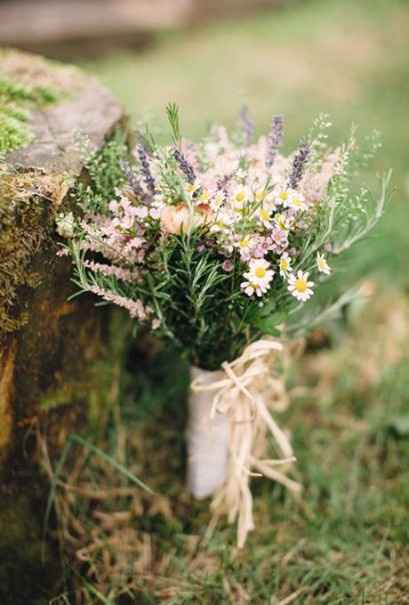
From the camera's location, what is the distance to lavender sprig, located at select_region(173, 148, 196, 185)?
1.37 meters

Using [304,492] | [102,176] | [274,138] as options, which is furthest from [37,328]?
[304,492]

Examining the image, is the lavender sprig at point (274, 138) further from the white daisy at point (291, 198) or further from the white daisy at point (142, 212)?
the white daisy at point (142, 212)

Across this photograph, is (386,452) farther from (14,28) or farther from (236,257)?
(14,28)

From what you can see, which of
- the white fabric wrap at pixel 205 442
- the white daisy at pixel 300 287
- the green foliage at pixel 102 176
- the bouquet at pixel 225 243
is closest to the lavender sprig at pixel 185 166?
the bouquet at pixel 225 243

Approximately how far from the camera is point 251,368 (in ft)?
5.53

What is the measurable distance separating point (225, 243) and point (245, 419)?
0.61 meters

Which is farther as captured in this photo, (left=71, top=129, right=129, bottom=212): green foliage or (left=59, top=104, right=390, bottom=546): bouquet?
(left=71, top=129, right=129, bottom=212): green foliage

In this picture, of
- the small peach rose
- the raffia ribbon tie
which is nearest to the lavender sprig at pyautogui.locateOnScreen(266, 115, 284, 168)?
the small peach rose

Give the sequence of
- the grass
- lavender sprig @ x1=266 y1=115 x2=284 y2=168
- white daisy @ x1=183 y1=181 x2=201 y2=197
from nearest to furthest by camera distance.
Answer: white daisy @ x1=183 y1=181 x2=201 y2=197 < lavender sprig @ x1=266 y1=115 x2=284 y2=168 < the grass

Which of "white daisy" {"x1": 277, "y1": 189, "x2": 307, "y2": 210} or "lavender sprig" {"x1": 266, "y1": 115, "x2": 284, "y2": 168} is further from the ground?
"lavender sprig" {"x1": 266, "y1": 115, "x2": 284, "y2": 168}

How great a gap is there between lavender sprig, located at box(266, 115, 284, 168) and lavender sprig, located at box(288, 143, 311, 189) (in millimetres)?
110

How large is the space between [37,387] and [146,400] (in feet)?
2.23

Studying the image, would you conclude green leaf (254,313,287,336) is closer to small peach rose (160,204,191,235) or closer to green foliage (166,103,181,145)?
small peach rose (160,204,191,235)

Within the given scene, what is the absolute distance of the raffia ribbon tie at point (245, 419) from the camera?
5.48 feet
